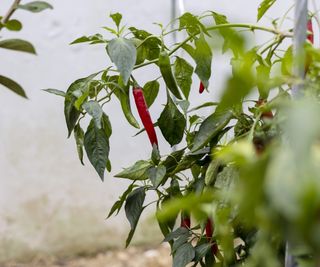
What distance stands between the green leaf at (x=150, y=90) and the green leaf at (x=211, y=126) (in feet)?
0.67

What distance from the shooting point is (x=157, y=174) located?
0.93m

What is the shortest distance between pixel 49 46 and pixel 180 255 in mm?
1935

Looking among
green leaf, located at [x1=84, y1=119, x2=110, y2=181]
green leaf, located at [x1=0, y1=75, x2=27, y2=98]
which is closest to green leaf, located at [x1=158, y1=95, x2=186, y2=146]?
green leaf, located at [x1=84, y1=119, x2=110, y2=181]

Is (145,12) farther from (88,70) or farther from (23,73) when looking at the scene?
(23,73)

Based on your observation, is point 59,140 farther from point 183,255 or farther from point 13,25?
point 13,25

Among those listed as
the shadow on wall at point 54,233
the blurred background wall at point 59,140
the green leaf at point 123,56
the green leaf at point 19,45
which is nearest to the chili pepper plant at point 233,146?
the green leaf at point 123,56

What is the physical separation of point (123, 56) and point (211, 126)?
14cm

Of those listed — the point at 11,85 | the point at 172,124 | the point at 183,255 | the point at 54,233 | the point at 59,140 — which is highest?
the point at 11,85

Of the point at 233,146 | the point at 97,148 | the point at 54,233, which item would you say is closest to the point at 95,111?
the point at 97,148

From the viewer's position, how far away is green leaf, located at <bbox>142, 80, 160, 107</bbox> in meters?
1.05

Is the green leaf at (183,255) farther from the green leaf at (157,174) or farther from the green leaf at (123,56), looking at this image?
the green leaf at (123,56)

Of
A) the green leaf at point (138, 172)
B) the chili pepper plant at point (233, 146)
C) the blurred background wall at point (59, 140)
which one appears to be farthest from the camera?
the blurred background wall at point (59, 140)

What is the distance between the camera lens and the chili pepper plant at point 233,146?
333 millimetres

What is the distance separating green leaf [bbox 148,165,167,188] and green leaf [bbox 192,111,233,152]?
0.08 m
